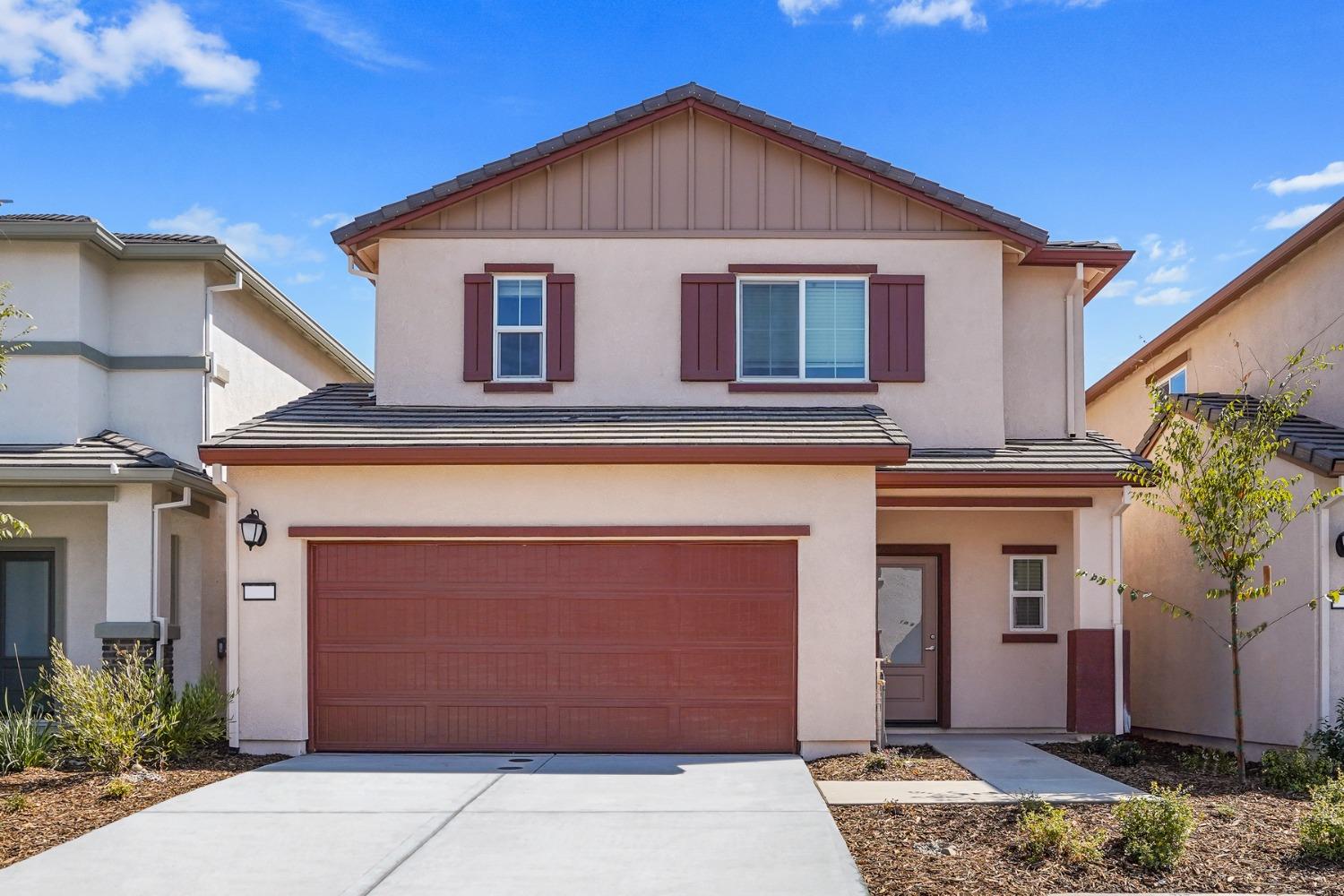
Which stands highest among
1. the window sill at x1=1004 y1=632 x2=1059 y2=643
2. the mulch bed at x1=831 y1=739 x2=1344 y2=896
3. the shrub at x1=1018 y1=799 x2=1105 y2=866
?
the window sill at x1=1004 y1=632 x2=1059 y2=643

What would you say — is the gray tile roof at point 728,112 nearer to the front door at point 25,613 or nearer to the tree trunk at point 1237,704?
the tree trunk at point 1237,704

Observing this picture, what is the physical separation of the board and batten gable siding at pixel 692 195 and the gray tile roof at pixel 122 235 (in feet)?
10.7

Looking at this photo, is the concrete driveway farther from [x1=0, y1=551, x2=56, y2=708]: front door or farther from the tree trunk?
[x1=0, y1=551, x2=56, y2=708]: front door

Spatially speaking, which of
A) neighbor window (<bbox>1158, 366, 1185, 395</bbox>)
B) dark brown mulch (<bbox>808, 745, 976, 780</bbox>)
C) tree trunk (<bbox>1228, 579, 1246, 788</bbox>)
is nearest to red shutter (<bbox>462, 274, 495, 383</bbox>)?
dark brown mulch (<bbox>808, 745, 976, 780</bbox>)

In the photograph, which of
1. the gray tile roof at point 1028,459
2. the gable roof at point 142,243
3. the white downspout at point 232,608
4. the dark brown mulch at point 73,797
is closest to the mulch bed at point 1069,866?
the gray tile roof at point 1028,459

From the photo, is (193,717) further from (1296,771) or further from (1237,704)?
(1296,771)

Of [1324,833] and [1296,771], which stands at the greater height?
[1324,833]

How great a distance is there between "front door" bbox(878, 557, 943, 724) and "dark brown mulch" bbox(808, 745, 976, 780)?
216cm

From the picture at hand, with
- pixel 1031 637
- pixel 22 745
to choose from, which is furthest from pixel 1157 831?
pixel 22 745

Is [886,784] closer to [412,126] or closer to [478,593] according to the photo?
[478,593]

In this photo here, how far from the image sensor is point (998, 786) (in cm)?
951

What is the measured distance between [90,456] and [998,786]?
10251mm

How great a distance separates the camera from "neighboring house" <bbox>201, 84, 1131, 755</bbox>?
1119 centimetres

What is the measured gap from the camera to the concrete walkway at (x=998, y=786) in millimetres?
8922
